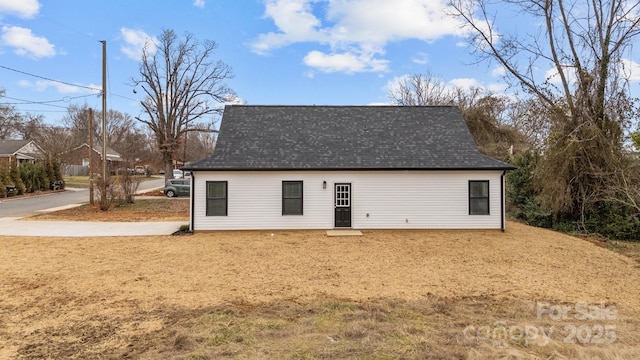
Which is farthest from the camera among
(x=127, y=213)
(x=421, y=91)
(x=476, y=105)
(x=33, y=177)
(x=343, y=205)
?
(x=421, y=91)

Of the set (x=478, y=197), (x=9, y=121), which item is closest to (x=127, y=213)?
(x=478, y=197)

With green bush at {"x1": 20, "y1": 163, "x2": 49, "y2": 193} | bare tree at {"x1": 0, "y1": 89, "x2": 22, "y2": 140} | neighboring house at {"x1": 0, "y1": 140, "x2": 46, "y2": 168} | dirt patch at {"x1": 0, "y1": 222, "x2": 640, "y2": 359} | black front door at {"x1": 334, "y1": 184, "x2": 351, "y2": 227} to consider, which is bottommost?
dirt patch at {"x1": 0, "y1": 222, "x2": 640, "y2": 359}

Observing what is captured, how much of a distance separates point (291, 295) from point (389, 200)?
764cm

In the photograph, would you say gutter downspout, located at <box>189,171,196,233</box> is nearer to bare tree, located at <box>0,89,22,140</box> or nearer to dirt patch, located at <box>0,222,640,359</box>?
dirt patch, located at <box>0,222,640,359</box>

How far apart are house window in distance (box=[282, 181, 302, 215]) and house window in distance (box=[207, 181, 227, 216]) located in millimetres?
2146

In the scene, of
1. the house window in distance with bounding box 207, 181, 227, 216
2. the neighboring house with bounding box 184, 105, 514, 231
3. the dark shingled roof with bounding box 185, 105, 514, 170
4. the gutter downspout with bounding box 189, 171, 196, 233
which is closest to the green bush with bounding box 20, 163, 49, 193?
the dark shingled roof with bounding box 185, 105, 514, 170

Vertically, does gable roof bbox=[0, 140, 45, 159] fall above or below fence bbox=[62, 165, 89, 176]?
above

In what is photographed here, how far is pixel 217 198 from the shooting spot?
12602mm

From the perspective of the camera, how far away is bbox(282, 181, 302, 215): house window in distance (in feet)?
41.9

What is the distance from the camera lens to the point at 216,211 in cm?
1259

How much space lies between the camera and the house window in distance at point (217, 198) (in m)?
12.6

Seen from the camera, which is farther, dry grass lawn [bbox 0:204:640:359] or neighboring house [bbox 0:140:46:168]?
neighboring house [bbox 0:140:46:168]

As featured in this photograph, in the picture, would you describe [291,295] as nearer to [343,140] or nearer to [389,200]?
[389,200]

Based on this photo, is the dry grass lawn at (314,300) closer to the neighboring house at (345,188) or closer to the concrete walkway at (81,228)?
the concrete walkway at (81,228)
